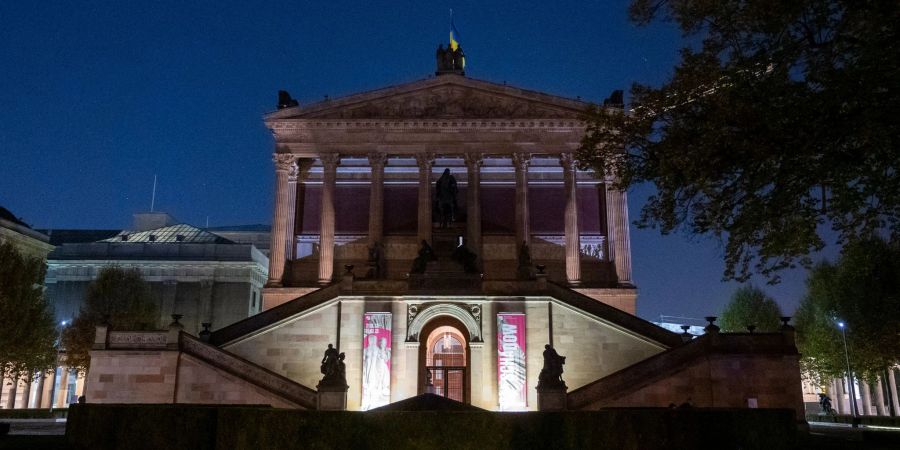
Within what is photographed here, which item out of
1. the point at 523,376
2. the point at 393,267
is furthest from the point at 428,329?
the point at 393,267

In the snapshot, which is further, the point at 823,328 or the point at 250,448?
the point at 823,328

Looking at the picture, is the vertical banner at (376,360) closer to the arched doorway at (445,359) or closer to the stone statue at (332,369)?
the arched doorway at (445,359)

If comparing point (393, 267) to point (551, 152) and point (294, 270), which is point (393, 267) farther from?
point (551, 152)

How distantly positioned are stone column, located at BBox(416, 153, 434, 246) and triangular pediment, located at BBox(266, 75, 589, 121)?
2.83 meters

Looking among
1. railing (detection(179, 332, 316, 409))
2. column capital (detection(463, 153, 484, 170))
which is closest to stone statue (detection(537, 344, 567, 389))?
railing (detection(179, 332, 316, 409))

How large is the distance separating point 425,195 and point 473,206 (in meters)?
3.25

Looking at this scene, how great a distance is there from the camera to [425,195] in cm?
4847

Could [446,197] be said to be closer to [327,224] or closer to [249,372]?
[327,224]

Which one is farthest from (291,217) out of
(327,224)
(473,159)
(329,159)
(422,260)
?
(422,260)

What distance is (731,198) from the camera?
16.8m

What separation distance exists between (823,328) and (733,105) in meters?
42.7

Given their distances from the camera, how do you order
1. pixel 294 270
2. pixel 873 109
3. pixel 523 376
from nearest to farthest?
pixel 873 109, pixel 523 376, pixel 294 270

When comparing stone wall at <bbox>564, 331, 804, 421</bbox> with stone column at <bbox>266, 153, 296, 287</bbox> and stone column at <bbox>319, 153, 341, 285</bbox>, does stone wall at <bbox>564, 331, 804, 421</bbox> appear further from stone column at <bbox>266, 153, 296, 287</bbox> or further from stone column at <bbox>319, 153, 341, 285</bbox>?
stone column at <bbox>266, 153, 296, 287</bbox>

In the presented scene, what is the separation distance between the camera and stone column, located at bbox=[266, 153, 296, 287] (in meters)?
46.7
